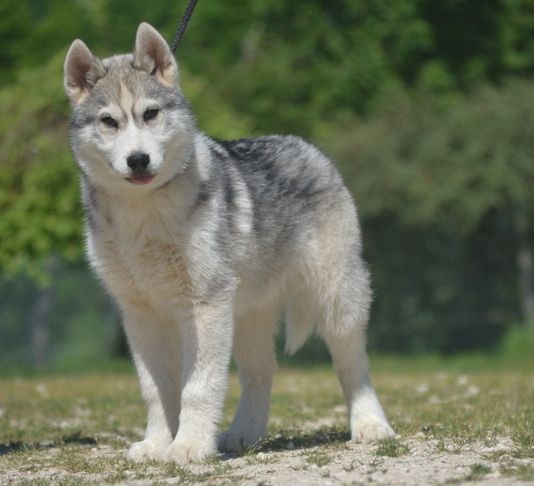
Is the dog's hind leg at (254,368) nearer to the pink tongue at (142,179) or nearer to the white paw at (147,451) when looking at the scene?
the white paw at (147,451)

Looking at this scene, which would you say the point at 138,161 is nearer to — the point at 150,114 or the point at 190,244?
the point at 150,114

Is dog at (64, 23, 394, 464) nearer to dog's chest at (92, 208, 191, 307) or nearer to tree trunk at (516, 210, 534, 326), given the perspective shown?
dog's chest at (92, 208, 191, 307)

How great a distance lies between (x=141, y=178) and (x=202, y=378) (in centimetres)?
117

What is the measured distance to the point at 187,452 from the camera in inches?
236

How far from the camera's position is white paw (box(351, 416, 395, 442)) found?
6.82 metres

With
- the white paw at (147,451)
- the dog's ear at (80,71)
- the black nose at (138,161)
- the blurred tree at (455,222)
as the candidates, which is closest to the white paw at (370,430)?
the white paw at (147,451)

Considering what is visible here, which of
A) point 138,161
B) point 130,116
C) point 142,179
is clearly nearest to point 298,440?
point 142,179

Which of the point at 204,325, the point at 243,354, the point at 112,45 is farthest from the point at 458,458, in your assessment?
the point at 112,45

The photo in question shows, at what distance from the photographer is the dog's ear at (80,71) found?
6172 mm

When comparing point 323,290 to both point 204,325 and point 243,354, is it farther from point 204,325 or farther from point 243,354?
point 204,325

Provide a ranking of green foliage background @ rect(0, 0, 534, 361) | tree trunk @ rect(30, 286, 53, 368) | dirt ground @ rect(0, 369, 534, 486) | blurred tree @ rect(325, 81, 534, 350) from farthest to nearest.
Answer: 1. blurred tree @ rect(325, 81, 534, 350)
2. tree trunk @ rect(30, 286, 53, 368)
3. green foliage background @ rect(0, 0, 534, 361)
4. dirt ground @ rect(0, 369, 534, 486)

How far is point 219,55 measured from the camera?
76.7ft

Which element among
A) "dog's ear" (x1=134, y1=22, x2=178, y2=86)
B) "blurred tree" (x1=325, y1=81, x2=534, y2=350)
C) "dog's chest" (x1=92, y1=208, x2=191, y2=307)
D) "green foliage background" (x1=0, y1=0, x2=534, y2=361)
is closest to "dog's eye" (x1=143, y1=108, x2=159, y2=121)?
"dog's ear" (x1=134, y1=22, x2=178, y2=86)

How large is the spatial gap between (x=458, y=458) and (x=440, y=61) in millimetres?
19880
